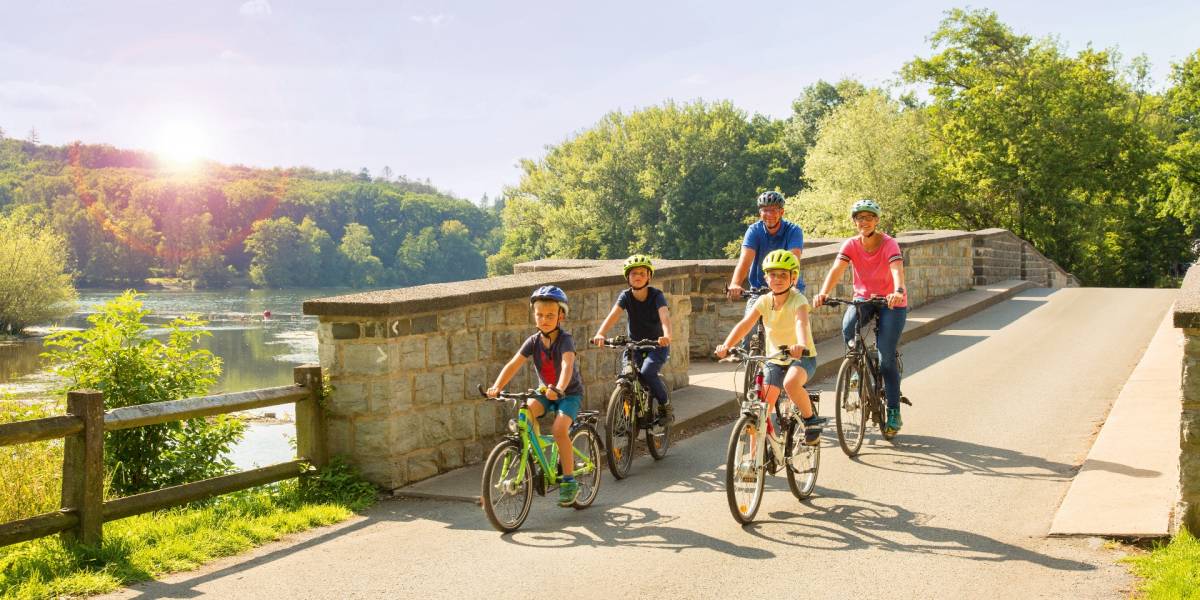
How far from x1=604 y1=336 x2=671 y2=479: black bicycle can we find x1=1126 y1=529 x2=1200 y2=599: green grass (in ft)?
11.2

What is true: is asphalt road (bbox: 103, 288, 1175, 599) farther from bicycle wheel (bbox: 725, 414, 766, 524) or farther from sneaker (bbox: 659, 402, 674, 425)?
sneaker (bbox: 659, 402, 674, 425)

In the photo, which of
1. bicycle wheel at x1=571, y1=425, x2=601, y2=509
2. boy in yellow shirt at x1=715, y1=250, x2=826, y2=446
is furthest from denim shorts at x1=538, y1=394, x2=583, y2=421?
boy in yellow shirt at x1=715, y1=250, x2=826, y2=446

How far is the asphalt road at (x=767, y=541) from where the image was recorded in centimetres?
511

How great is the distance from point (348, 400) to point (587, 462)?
178 centimetres

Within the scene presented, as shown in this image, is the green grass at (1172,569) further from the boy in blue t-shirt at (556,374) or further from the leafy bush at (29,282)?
the leafy bush at (29,282)

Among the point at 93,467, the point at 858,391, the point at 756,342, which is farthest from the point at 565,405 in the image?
the point at 93,467

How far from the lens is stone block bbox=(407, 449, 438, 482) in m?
7.51

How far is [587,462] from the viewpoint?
6.81 meters

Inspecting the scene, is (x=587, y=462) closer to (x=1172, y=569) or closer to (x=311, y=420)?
(x=311, y=420)

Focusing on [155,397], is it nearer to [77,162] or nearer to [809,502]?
[809,502]

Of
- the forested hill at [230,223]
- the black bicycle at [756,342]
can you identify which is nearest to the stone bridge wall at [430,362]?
the black bicycle at [756,342]

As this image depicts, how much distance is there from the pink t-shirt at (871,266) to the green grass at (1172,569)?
130 inches

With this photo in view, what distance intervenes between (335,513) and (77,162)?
6505 inches

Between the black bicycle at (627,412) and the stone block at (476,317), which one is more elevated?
the stone block at (476,317)
